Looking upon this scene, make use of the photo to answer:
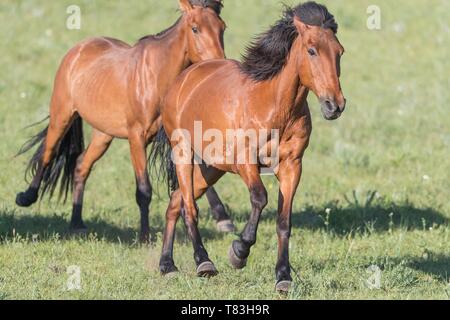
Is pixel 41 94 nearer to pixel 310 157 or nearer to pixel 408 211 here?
pixel 310 157

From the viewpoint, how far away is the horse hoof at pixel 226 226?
36.5 feet

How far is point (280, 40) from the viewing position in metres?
8.17

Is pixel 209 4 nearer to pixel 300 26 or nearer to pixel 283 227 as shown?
pixel 300 26

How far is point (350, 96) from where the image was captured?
17531 mm

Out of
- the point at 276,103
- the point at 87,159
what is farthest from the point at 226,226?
the point at 276,103

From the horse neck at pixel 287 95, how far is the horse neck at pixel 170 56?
2.03 meters

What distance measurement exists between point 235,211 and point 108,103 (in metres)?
2.15

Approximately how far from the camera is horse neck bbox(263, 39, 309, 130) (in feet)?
26.6

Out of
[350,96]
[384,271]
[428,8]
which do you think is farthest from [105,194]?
[428,8]

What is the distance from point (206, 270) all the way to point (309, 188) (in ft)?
14.4

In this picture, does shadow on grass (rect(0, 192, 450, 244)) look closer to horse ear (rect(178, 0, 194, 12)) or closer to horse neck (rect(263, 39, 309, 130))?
horse ear (rect(178, 0, 194, 12))

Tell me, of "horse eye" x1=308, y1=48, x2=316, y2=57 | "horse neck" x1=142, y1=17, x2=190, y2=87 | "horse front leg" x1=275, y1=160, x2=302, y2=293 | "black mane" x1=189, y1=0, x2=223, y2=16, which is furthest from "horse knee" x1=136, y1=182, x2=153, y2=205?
"horse eye" x1=308, y1=48, x2=316, y2=57

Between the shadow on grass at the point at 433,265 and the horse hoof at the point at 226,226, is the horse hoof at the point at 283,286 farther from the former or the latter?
the horse hoof at the point at 226,226

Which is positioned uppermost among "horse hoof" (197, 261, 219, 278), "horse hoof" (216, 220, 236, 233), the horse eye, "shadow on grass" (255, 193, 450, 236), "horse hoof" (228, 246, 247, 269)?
the horse eye
